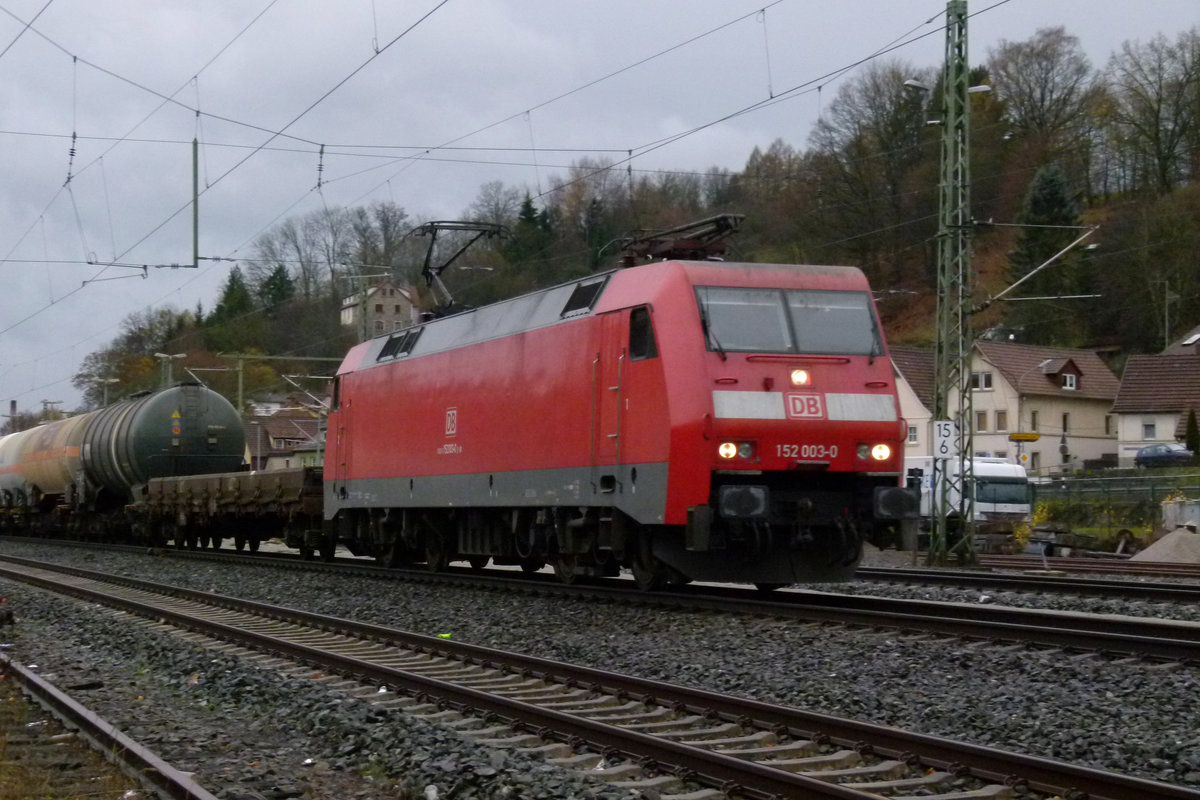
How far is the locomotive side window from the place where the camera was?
13250 mm

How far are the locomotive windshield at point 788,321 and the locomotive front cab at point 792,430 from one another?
13mm

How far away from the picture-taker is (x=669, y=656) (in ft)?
34.5

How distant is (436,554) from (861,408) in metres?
8.00

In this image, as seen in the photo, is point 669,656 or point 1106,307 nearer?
point 669,656

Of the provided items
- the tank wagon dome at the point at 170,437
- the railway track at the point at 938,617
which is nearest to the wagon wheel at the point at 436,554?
the railway track at the point at 938,617

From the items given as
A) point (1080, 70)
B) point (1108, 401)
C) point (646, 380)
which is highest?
point (1080, 70)

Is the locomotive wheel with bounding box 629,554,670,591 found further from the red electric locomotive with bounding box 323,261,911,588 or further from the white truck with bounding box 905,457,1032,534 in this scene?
the white truck with bounding box 905,457,1032,534

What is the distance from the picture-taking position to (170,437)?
101 feet

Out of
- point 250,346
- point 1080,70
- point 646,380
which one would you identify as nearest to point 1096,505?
point 646,380

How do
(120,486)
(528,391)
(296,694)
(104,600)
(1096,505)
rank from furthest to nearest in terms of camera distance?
1. (1096,505)
2. (120,486)
3. (104,600)
4. (528,391)
5. (296,694)

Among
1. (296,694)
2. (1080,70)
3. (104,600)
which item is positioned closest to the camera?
(296,694)

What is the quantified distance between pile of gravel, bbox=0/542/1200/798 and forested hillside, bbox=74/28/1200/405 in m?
40.2

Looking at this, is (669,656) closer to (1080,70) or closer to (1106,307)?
(1106,307)

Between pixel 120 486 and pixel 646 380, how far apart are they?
22.4 m
